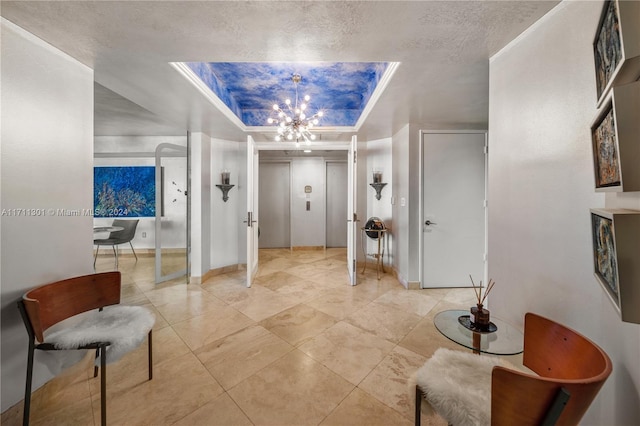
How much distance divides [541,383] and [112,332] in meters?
2.08

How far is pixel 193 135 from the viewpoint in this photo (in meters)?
3.74

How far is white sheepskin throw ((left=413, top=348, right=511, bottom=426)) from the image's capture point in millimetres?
946

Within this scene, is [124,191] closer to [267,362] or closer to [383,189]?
[267,362]

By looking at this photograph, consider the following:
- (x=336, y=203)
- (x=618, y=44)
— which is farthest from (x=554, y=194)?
(x=336, y=203)

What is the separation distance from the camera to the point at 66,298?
5.13 ft

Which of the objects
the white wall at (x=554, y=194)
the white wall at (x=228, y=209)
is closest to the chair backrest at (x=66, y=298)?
the white wall at (x=228, y=209)

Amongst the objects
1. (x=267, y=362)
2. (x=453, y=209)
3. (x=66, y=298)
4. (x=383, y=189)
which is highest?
(x=383, y=189)

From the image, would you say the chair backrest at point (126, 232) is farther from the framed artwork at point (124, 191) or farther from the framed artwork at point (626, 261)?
the framed artwork at point (626, 261)

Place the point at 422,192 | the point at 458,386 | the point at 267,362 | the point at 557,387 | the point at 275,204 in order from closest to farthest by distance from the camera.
Result: the point at 557,387, the point at 458,386, the point at 267,362, the point at 422,192, the point at 275,204

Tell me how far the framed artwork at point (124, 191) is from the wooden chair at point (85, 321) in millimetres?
4090

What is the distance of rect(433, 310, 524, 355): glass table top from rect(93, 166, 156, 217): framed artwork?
5871 mm

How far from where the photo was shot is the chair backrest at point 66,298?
1.30 metres

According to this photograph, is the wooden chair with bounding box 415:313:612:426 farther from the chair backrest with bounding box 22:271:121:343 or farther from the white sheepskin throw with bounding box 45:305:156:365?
the chair backrest with bounding box 22:271:121:343

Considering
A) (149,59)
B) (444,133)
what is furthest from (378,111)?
(149,59)
